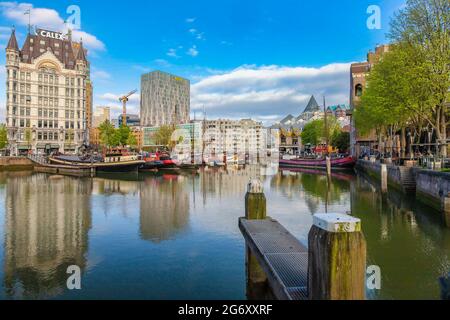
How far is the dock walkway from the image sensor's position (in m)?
6.66

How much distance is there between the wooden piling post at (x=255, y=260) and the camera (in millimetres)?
10625

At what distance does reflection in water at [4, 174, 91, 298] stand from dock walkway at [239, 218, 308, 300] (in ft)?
20.0

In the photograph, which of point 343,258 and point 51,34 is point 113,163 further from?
point 51,34

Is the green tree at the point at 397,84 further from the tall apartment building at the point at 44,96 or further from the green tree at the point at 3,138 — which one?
the green tree at the point at 3,138

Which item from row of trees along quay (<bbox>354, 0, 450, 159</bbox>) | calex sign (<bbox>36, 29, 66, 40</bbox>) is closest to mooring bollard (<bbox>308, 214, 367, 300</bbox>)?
row of trees along quay (<bbox>354, 0, 450, 159</bbox>)

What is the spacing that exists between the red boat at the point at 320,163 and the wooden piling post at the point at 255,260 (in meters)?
62.1

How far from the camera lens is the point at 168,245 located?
51.5ft

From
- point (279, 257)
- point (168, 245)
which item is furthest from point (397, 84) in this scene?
point (279, 257)

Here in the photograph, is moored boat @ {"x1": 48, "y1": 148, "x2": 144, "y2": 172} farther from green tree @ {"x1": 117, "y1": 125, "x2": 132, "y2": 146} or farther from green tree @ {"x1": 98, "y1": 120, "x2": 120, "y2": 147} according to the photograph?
green tree @ {"x1": 117, "y1": 125, "x2": 132, "y2": 146}

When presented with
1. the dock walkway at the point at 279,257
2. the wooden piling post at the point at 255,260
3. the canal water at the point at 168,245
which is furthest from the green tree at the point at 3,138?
the dock walkway at the point at 279,257

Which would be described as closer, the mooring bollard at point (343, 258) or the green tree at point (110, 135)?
the mooring bollard at point (343, 258)
